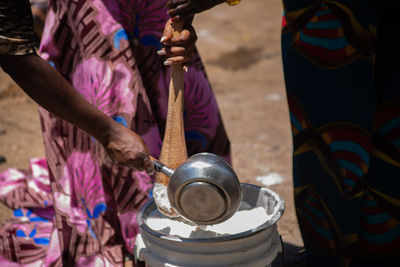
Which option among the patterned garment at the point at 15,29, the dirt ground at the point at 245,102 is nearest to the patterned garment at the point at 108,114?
the patterned garment at the point at 15,29

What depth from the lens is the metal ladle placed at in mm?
1371

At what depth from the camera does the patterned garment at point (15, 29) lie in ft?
4.38

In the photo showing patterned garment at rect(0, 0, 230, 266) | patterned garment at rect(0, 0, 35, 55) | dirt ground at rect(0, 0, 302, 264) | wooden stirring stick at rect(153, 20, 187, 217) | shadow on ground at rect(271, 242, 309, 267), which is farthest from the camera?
dirt ground at rect(0, 0, 302, 264)

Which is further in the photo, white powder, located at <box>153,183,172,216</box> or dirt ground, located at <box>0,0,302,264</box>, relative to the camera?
dirt ground, located at <box>0,0,302,264</box>

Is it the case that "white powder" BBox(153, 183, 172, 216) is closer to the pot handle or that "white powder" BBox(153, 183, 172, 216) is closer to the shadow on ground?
the pot handle

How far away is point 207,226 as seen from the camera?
1.59m

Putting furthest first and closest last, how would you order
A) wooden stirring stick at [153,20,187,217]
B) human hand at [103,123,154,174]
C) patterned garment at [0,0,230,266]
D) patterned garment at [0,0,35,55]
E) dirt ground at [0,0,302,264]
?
dirt ground at [0,0,302,264]
patterned garment at [0,0,230,266]
wooden stirring stick at [153,20,187,217]
human hand at [103,123,154,174]
patterned garment at [0,0,35,55]

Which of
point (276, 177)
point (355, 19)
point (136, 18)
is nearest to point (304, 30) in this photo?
point (355, 19)

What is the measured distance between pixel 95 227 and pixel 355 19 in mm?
1269

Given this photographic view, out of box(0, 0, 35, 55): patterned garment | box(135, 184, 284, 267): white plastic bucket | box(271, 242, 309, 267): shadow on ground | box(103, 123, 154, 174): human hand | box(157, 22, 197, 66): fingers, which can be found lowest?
box(271, 242, 309, 267): shadow on ground

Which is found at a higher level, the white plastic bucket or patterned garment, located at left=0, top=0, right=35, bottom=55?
patterned garment, located at left=0, top=0, right=35, bottom=55

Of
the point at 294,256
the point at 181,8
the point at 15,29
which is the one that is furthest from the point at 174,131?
the point at 294,256

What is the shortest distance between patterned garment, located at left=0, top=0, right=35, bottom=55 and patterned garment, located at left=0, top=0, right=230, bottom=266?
23.1 inches

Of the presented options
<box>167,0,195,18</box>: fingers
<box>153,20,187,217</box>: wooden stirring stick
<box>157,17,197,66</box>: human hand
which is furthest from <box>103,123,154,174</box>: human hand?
Answer: <box>167,0,195,18</box>: fingers
